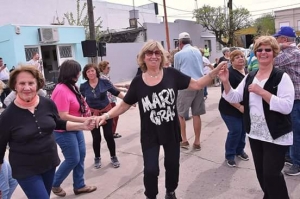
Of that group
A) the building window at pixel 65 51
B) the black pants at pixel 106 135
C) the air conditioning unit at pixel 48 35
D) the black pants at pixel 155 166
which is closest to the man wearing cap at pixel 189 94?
the black pants at pixel 106 135

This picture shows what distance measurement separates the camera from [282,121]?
2684 millimetres

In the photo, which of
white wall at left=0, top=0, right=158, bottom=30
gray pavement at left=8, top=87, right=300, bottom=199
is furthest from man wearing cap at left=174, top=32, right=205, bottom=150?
white wall at left=0, top=0, right=158, bottom=30

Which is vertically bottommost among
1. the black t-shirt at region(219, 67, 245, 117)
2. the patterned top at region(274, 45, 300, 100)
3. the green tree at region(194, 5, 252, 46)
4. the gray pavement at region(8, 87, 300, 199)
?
the gray pavement at region(8, 87, 300, 199)

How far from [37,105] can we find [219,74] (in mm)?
1700

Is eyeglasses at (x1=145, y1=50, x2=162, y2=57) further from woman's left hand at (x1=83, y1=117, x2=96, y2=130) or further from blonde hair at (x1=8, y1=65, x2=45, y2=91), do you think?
blonde hair at (x1=8, y1=65, x2=45, y2=91)

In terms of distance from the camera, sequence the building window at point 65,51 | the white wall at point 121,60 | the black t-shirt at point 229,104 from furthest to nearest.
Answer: the white wall at point 121,60 → the building window at point 65,51 → the black t-shirt at point 229,104

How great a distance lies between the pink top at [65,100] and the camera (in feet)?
11.4

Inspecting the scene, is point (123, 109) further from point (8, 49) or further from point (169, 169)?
point (8, 49)

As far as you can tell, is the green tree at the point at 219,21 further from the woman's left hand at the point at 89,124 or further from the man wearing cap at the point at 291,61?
the woman's left hand at the point at 89,124

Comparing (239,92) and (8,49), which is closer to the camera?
(239,92)

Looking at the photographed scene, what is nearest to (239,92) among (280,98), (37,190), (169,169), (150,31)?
(280,98)

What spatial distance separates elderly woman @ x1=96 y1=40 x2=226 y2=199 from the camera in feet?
9.96

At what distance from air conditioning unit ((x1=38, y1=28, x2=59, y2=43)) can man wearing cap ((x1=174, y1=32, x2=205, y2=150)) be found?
9.10m

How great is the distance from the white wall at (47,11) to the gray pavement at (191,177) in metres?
15.5
